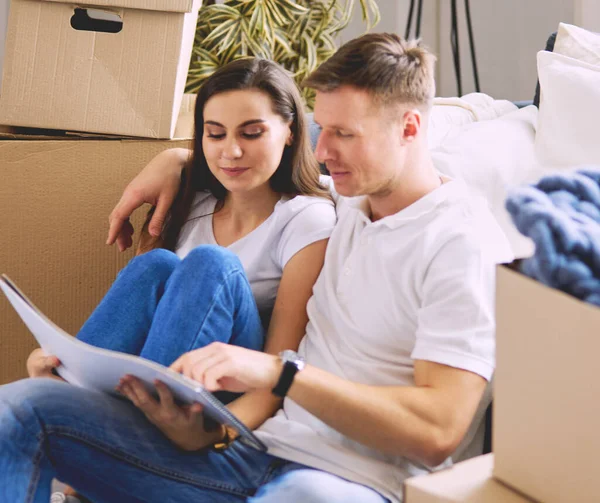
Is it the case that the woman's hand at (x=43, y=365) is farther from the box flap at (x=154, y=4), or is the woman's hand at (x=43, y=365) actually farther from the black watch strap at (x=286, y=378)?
the box flap at (x=154, y=4)

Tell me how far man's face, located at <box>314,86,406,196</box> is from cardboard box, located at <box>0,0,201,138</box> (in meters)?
0.62

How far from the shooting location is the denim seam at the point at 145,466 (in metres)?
1.07

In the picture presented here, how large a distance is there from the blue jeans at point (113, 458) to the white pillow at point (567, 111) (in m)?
0.84

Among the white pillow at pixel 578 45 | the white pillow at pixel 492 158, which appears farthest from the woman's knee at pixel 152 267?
the white pillow at pixel 578 45

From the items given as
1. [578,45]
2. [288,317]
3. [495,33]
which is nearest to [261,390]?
[288,317]

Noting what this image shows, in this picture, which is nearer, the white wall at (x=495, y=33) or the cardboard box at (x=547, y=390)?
the cardboard box at (x=547, y=390)

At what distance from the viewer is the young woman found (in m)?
1.19

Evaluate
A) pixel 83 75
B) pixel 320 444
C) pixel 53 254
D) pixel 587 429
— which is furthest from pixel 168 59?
pixel 587 429

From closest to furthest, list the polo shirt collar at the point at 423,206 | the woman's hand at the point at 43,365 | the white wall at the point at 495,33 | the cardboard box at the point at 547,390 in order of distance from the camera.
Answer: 1. the cardboard box at the point at 547,390
2. the polo shirt collar at the point at 423,206
3. the woman's hand at the point at 43,365
4. the white wall at the point at 495,33

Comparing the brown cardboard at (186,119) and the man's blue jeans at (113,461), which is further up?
the brown cardboard at (186,119)

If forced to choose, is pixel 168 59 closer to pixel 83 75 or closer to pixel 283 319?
pixel 83 75

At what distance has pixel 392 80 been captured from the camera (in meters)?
1.16

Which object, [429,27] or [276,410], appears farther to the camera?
[429,27]

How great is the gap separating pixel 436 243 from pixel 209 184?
0.60m
